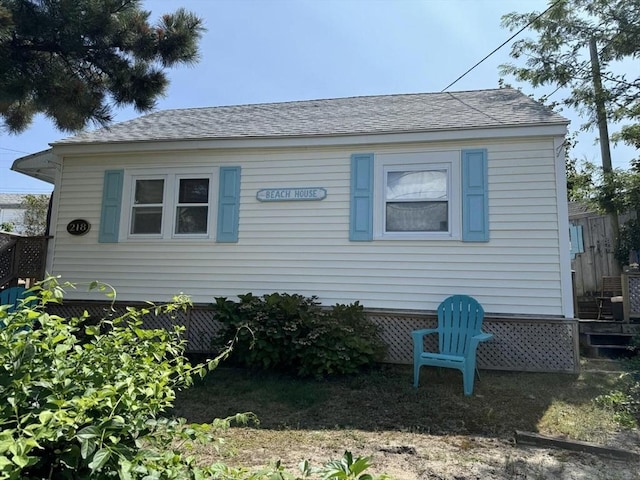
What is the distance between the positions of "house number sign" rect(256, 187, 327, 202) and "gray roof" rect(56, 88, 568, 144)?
31.5 inches

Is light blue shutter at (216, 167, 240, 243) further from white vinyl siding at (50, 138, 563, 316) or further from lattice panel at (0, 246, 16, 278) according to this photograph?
lattice panel at (0, 246, 16, 278)

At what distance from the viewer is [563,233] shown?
549 cm

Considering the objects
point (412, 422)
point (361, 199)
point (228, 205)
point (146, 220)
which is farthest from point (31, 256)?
point (412, 422)

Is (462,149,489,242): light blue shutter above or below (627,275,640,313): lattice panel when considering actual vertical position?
above

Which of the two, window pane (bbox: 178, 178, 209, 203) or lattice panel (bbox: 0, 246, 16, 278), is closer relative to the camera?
lattice panel (bbox: 0, 246, 16, 278)

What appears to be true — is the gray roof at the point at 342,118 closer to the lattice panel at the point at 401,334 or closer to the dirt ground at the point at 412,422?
the lattice panel at the point at 401,334

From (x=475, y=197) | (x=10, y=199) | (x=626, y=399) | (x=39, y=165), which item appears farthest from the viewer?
(x=10, y=199)

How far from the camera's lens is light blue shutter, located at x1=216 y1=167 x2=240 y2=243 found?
6.47 m

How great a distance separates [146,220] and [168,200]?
1.70ft

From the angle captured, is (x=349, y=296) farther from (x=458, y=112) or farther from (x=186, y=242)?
(x=458, y=112)

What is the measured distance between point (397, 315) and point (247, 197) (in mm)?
2817

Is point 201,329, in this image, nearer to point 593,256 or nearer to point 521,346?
point 521,346

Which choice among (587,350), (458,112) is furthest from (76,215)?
(587,350)

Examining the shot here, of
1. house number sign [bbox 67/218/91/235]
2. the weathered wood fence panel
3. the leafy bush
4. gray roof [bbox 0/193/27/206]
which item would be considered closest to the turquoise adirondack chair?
the leafy bush
